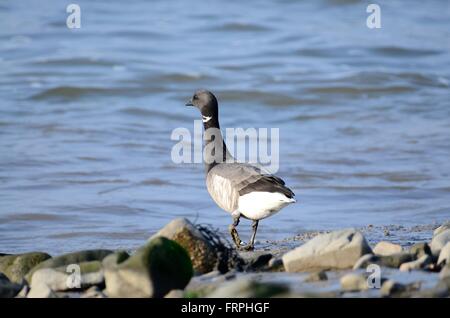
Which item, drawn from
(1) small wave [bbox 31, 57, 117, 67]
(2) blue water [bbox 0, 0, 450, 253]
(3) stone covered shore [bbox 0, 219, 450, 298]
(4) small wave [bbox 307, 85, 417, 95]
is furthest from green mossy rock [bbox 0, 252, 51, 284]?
(1) small wave [bbox 31, 57, 117, 67]

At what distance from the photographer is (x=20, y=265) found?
25.0 feet

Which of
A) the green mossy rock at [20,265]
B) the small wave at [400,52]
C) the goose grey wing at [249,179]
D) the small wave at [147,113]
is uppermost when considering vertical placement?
the goose grey wing at [249,179]

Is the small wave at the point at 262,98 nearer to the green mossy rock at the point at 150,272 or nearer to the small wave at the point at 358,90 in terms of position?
the small wave at the point at 358,90

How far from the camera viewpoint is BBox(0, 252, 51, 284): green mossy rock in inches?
298

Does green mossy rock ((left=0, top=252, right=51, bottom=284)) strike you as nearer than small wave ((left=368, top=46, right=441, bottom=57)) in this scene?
Yes

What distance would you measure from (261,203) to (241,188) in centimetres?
29

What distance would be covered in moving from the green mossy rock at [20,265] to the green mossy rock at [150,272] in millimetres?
1390

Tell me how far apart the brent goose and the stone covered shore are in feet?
3.12

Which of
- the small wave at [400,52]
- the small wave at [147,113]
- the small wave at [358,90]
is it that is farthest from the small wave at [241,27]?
the small wave at [147,113]

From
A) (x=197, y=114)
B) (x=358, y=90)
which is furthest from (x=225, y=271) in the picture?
(x=358, y=90)

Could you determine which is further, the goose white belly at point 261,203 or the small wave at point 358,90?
the small wave at point 358,90

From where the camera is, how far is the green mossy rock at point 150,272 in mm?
6211

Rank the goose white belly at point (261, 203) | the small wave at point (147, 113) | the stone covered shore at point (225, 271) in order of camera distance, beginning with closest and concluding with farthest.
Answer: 1. the stone covered shore at point (225, 271)
2. the goose white belly at point (261, 203)
3. the small wave at point (147, 113)

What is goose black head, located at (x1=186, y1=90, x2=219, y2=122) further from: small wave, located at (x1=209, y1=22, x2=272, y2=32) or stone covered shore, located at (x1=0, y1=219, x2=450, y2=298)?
small wave, located at (x1=209, y1=22, x2=272, y2=32)
